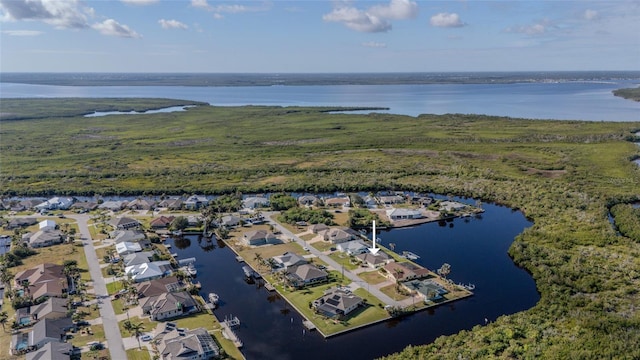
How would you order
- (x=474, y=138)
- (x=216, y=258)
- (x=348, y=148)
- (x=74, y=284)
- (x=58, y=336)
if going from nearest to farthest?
1. (x=58, y=336)
2. (x=74, y=284)
3. (x=216, y=258)
4. (x=348, y=148)
5. (x=474, y=138)

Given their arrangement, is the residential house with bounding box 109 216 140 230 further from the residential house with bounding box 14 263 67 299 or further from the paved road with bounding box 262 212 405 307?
the paved road with bounding box 262 212 405 307

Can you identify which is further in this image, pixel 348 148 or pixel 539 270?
pixel 348 148

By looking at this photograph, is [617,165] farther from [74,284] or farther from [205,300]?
[74,284]

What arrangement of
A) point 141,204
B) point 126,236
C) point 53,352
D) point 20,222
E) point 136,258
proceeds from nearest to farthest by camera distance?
point 53,352
point 136,258
point 126,236
point 20,222
point 141,204

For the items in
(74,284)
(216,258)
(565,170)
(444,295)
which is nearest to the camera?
(444,295)

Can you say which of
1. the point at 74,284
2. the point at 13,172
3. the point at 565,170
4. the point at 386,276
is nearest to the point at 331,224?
the point at 386,276

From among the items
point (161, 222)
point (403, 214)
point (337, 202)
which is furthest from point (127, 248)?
point (403, 214)

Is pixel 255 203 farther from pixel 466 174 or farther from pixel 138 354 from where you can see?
pixel 466 174
